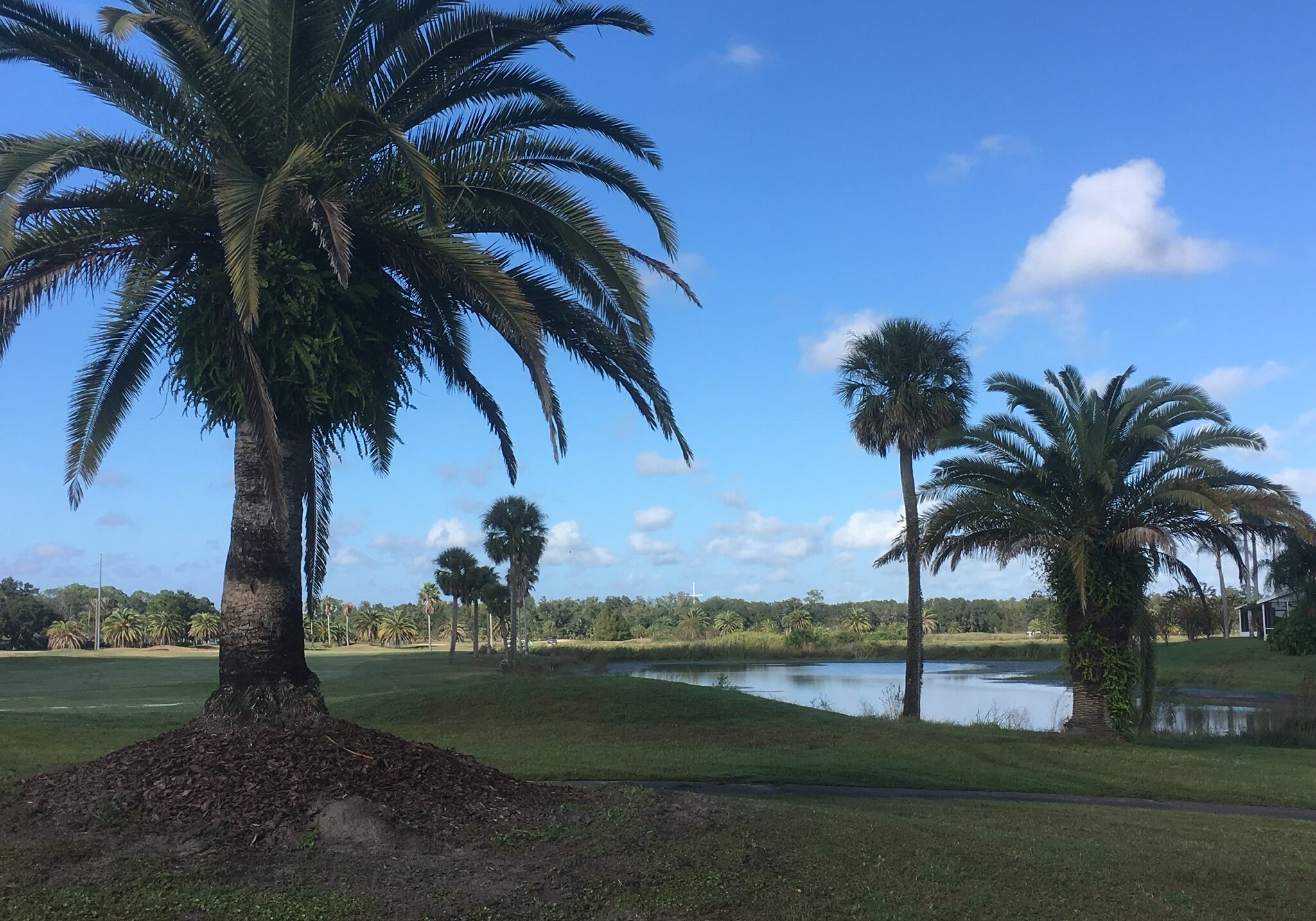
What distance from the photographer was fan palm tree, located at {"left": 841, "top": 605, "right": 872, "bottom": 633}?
12149cm

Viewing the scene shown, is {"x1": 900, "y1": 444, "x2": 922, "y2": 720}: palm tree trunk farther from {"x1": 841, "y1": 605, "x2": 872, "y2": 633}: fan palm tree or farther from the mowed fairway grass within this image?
{"x1": 841, "y1": 605, "x2": 872, "y2": 633}: fan palm tree

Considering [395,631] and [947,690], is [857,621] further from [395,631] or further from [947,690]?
[947,690]

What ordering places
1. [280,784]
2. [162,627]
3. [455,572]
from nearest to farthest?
1. [280,784]
2. [455,572]
3. [162,627]

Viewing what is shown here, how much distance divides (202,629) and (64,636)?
14741 mm

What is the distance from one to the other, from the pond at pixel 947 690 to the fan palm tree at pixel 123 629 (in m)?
58.1

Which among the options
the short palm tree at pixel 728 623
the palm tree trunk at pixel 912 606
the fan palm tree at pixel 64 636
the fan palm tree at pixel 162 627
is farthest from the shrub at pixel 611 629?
the palm tree trunk at pixel 912 606

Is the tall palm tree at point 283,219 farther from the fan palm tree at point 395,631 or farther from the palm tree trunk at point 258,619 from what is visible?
the fan palm tree at point 395,631

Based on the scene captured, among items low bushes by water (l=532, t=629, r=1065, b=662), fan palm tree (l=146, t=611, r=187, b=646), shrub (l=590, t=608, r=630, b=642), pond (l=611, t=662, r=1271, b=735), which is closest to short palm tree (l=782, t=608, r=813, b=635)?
shrub (l=590, t=608, r=630, b=642)

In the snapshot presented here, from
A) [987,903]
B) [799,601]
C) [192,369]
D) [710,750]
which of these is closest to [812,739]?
[710,750]

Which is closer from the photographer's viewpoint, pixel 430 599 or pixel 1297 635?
pixel 1297 635

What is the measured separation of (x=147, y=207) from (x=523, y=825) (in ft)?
22.5

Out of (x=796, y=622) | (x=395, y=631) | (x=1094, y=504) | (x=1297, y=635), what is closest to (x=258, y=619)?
(x=1094, y=504)

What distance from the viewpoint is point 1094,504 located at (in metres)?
21.6

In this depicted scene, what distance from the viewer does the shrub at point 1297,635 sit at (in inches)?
1875
